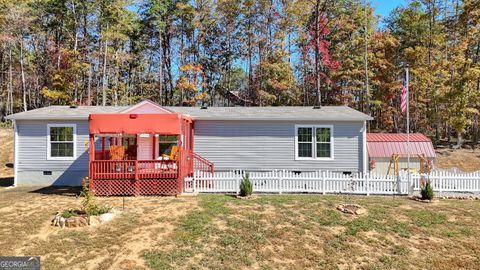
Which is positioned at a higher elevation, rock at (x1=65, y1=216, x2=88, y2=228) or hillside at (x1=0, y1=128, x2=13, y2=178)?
hillside at (x1=0, y1=128, x2=13, y2=178)

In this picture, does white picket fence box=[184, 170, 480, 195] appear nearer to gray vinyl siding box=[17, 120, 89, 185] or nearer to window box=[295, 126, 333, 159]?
window box=[295, 126, 333, 159]

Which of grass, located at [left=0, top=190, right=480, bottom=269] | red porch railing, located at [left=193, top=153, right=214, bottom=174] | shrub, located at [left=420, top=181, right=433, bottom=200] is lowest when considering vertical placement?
grass, located at [left=0, top=190, right=480, bottom=269]

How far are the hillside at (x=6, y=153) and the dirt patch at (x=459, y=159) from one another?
2627 cm

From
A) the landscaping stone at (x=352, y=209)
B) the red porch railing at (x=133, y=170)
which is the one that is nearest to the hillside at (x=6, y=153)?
the red porch railing at (x=133, y=170)

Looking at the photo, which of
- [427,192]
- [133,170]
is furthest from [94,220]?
[427,192]

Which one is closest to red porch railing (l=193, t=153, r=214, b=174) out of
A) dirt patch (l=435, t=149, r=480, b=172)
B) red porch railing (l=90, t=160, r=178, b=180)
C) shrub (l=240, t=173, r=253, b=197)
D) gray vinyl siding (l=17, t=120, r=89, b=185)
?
red porch railing (l=90, t=160, r=178, b=180)

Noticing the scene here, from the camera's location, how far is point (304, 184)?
1273 centimetres

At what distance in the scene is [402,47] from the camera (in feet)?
105

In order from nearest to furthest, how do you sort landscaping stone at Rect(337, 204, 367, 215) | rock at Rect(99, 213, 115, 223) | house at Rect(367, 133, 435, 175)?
rock at Rect(99, 213, 115, 223), landscaping stone at Rect(337, 204, 367, 215), house at Rect(367, 133, 435, 175)

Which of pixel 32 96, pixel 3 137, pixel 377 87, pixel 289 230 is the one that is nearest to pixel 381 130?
pixel 377 87

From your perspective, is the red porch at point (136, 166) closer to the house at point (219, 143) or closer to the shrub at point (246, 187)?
the house at point (219, 143)

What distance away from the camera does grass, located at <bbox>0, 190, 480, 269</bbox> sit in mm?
7427

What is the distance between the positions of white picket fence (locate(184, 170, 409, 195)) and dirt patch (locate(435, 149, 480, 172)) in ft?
35.7

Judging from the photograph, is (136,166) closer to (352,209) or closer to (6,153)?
(352,209)
